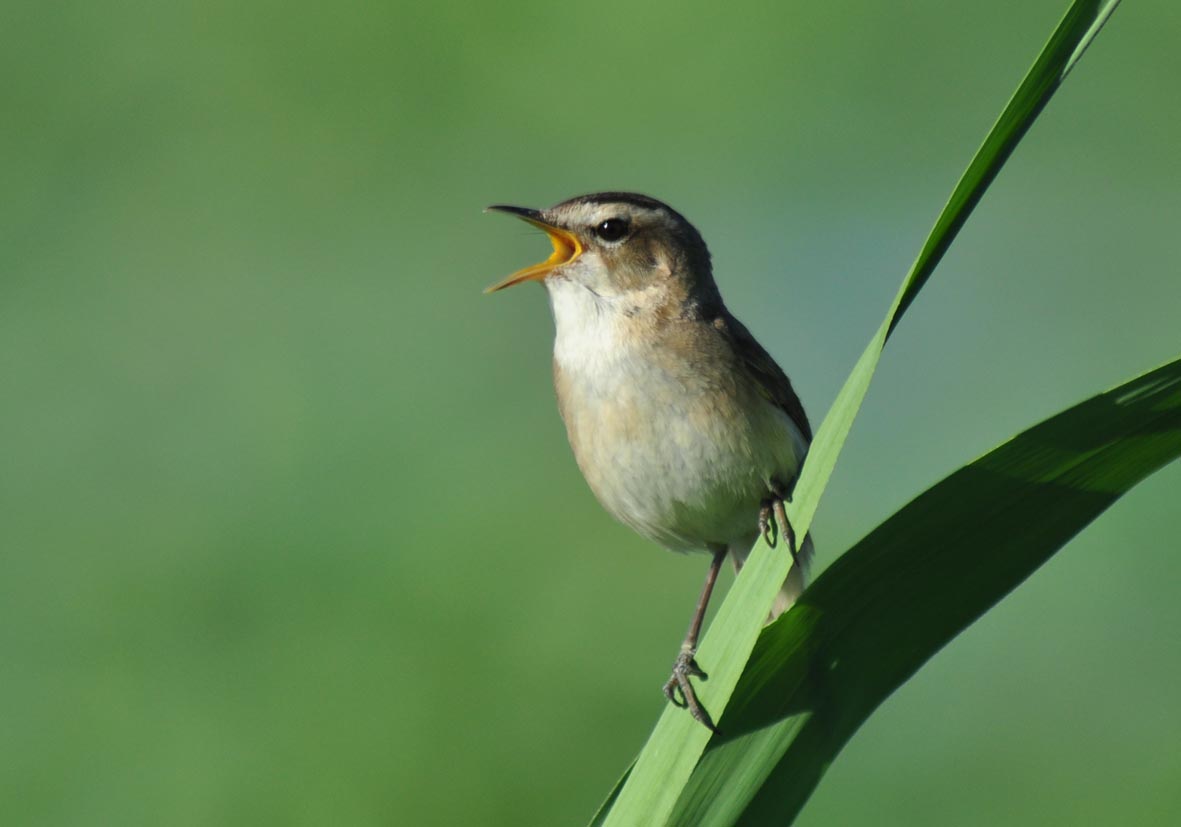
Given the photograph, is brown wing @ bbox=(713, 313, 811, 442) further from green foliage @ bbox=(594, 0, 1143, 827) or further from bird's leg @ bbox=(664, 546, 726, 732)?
green foliage @ bbox=(594, 0, 1143, 827)

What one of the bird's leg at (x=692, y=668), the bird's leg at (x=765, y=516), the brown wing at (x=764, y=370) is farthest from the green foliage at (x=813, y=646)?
the brown wing at (x=764, y=370)

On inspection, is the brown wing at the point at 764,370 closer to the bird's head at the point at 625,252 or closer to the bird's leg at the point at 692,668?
the bird's head at the point at 625,252

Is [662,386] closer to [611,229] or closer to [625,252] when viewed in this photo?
[625,252]

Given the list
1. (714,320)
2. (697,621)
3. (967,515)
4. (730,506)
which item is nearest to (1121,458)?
(967,515)

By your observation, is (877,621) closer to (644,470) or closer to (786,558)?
(786,558)

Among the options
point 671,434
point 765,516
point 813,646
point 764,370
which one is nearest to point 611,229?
point 764,370

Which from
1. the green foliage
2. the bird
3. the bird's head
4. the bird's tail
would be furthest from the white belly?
the green foliage
